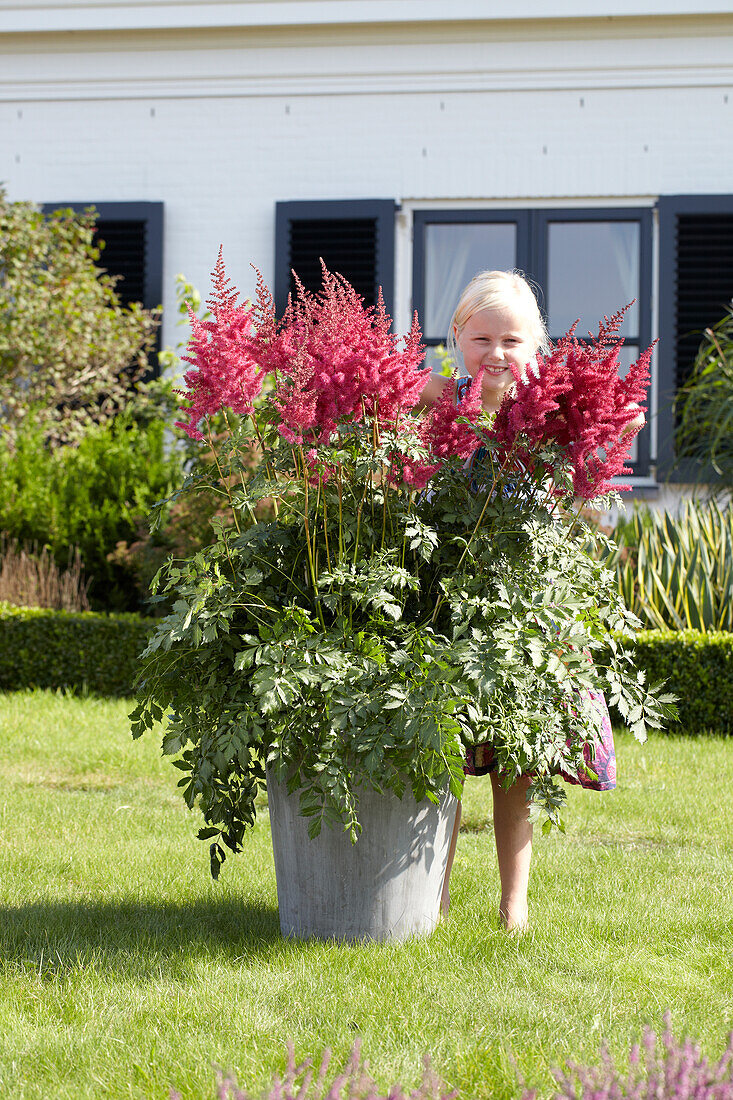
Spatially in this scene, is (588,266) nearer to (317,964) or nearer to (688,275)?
(688,275)

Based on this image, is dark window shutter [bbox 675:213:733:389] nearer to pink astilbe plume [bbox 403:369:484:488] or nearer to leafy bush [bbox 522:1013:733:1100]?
pink astilbe plume [bbox 403:369:484:488]

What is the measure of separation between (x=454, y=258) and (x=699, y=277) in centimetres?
199

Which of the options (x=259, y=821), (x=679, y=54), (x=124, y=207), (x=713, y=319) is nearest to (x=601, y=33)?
(x=679, y=54)

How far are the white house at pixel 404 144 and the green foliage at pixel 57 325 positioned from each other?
2.35 ft

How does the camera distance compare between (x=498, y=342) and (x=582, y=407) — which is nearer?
(x=582, y=407)

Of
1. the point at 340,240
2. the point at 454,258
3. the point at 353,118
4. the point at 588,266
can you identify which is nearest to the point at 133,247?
the point at 340,240

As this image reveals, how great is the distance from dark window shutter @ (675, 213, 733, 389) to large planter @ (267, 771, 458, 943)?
6575 millimetres

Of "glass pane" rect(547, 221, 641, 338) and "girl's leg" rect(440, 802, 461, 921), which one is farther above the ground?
"glass pane" rect(547, 221, 641, 338)

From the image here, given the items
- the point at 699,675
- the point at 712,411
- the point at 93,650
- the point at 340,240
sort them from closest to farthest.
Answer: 1. the point at 699,675
2. the point at 93,650
3. the point at 712,411
4. the point at 340,240

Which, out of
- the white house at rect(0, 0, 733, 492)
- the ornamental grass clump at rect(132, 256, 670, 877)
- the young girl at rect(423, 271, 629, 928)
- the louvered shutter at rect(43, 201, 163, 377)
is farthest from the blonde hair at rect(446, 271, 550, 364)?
the louvered shutter at rect(43, 201, 163, 377)

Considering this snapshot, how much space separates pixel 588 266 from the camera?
337 inches

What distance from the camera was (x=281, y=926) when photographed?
2.54 metres

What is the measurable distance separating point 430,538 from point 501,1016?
974 millimetres

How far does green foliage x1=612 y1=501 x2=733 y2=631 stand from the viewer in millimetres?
5898
